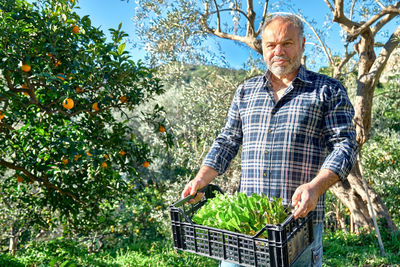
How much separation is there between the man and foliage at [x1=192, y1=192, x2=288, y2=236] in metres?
0.29

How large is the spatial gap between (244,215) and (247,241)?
11cm

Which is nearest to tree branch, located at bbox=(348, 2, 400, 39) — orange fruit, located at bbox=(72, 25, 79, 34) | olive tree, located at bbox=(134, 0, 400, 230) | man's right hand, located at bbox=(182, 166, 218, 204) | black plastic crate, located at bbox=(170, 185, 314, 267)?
olive tree, located at bbox=(134, 0, 400, 230)

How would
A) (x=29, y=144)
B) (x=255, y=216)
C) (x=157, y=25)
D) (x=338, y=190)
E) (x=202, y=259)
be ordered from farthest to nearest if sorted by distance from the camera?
1. (x=157, y=25)
2. (x=338, y=190)
3. (x=202, y=259)
4. (x=29, y=144)
5. (x=255, y=216)

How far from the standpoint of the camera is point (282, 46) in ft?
6.63

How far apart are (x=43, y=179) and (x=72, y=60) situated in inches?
48.5

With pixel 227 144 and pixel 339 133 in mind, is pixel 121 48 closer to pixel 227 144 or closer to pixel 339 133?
pixel 227 144

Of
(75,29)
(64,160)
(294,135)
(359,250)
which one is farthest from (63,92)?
(359,250)

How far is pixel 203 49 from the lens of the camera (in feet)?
24.2

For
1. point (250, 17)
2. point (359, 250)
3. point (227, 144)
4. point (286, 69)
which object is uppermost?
point (250, 17)

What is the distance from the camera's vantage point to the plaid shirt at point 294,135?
77.3 inches

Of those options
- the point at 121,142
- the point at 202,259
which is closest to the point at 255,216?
the point at 121,142

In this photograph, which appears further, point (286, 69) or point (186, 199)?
point (286, 69)

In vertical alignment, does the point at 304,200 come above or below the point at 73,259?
above

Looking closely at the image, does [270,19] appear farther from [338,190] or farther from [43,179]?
[338,190]
